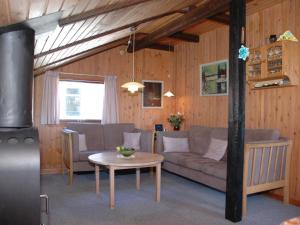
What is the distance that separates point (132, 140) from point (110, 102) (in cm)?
95

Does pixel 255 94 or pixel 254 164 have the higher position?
pixel 255 94

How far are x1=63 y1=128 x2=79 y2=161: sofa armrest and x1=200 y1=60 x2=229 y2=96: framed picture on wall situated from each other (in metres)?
2.61

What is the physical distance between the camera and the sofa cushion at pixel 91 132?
521 centimetres

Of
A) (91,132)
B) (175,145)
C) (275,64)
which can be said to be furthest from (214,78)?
(91,132)

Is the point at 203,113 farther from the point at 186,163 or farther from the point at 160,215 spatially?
the point at 160,215

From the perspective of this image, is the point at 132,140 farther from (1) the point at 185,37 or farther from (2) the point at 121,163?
(1) the point at 185,37

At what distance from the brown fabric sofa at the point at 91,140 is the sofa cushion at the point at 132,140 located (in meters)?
0.08

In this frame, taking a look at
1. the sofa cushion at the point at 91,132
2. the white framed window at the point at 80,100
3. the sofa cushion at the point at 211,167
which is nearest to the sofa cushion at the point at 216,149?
the sofa cushion at the point at 211,167

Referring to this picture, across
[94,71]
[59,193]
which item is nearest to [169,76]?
[94,71]

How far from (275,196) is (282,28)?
2385 mm

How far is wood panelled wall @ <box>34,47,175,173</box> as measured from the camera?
5.27 meters

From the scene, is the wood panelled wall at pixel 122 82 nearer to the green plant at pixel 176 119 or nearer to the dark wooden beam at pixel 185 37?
the green plant at pixel 176 119

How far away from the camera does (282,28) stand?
391cm

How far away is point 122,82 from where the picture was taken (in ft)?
19.5
